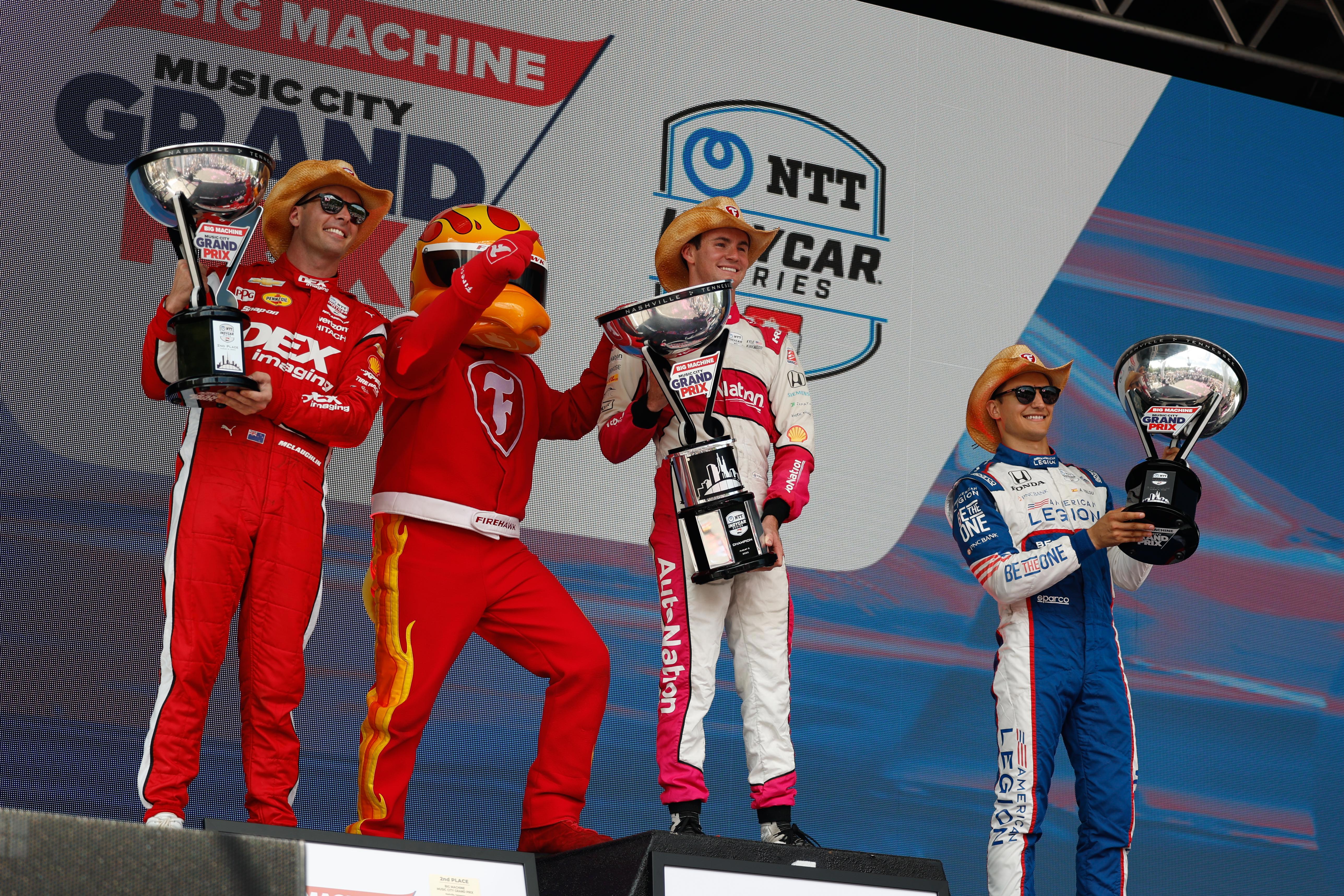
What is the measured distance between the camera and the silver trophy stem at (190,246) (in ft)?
8.65

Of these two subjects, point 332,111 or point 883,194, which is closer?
point 332,111

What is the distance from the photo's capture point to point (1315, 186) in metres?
5.36

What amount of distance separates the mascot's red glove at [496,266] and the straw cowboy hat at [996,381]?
1.23 metres

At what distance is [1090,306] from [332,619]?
2847mm

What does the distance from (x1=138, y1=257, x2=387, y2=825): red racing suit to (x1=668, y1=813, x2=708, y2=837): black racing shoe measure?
726mm

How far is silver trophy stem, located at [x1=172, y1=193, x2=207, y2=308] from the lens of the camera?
2637 millimetres

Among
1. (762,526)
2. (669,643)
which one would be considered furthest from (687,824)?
(762,526)

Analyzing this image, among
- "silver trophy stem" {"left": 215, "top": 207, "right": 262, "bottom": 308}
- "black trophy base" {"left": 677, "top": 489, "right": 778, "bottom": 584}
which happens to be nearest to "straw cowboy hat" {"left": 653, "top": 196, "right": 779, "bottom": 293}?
"black trophy base" {"left": 677, "top": 489, "right": 778, "bottom": 584}

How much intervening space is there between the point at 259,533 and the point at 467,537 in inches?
17.4

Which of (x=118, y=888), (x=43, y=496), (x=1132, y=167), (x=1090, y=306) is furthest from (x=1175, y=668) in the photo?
(x=118, y=888)

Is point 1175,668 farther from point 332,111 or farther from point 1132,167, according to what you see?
point 332,111

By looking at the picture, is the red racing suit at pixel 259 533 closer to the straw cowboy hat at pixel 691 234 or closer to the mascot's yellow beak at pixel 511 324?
the mascot's yellow beak at pixel 511 324

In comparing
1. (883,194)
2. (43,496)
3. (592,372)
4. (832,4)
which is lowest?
(43,496)

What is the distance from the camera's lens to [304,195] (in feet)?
9.98
